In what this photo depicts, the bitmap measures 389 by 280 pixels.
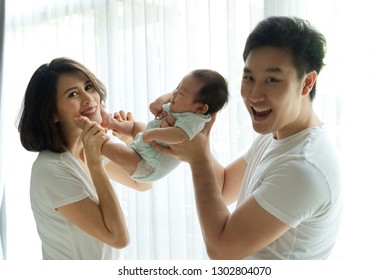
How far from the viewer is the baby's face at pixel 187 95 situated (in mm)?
1394

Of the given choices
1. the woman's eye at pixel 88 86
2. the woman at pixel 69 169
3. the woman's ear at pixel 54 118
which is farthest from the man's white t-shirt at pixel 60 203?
the woman's eye at pixel 88 86

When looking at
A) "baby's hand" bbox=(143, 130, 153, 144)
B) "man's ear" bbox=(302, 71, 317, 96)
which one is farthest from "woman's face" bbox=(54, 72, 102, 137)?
"man's ear" bbox=(302, 71, 317, 96)

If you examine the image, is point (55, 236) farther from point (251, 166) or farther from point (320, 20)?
point (320, 20)

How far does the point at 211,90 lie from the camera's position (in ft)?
4.56

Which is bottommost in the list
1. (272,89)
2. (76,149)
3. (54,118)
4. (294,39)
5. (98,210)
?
(98,210)

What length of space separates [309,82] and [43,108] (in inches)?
31.8

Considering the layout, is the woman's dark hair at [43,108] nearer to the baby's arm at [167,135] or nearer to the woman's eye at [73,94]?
the woman's eye at [73,94]

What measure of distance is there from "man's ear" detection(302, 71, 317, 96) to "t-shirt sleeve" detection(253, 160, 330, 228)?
20cm

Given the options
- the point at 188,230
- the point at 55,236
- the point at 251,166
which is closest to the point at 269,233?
the point at 251,166

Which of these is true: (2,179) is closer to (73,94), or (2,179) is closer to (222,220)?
(73,94)

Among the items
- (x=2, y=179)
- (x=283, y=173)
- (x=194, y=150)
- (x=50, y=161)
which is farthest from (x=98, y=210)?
(x=2, y=179)

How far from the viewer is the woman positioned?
4.45 ft

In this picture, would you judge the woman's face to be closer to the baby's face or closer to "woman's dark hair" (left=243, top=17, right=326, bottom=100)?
the baby's face

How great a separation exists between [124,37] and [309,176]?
1424 mm
